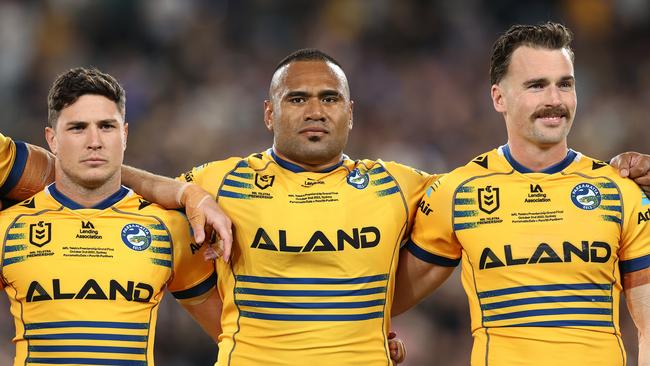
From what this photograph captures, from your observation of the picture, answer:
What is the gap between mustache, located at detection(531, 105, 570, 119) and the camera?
566 cm

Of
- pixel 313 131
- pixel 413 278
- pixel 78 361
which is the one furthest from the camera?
pixel 413 278

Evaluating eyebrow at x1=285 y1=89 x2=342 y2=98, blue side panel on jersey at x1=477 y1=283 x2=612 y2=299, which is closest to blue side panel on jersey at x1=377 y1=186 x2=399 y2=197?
eyebrow at x1=285 y1=89 x2=342 y2=98

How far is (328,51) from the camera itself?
13.1 metres

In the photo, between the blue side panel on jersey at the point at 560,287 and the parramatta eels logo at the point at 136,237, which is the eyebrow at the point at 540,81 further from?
the parramatta eels logo at the point at 136,237

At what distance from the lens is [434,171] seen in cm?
1149

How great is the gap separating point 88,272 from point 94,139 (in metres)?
0.63

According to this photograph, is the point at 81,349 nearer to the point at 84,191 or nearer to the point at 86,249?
the point at 86,249

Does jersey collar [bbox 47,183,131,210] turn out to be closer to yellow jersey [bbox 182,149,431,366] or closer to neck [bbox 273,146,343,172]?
yellow jersey [bbox 182,149,431,366]

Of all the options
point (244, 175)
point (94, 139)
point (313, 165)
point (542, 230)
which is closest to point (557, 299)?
point (542, 230)

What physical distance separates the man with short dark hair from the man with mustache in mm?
1405

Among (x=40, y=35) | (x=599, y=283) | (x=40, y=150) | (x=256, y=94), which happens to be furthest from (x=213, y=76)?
(x=599, y=283)

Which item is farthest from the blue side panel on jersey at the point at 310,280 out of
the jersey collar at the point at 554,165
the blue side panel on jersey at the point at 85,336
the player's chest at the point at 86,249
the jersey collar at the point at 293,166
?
the jersey collar at the point at 554,165

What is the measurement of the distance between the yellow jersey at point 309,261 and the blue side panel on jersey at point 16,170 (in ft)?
2.90

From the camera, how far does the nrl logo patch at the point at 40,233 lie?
564 centimetres
